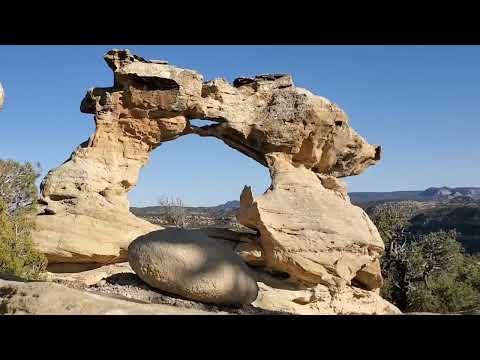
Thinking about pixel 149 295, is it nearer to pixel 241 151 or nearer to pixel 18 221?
pixel 18 221

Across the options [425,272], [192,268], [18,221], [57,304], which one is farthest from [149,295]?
[425,272]

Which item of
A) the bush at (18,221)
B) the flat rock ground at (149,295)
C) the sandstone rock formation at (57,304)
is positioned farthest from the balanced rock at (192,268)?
the bush at (18,221)

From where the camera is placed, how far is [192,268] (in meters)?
7.13

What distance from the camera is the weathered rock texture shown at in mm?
12453

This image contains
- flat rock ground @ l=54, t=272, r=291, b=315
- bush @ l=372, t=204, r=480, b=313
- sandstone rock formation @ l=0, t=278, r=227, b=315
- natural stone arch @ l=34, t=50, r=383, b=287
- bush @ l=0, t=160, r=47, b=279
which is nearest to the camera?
sandstone rock formation @ l=0, t=278, r=227, b=315

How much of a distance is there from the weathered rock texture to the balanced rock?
503cm

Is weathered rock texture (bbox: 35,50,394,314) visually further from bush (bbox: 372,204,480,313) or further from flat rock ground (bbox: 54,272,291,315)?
bush (bbox: 372,204,480,313)

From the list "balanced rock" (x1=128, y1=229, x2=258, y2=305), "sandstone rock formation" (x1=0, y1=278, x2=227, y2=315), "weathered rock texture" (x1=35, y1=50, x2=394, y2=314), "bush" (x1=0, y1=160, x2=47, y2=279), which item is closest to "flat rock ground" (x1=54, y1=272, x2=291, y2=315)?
"balanced rock" (x1=128, y1=229, x2=258, y2=305)
